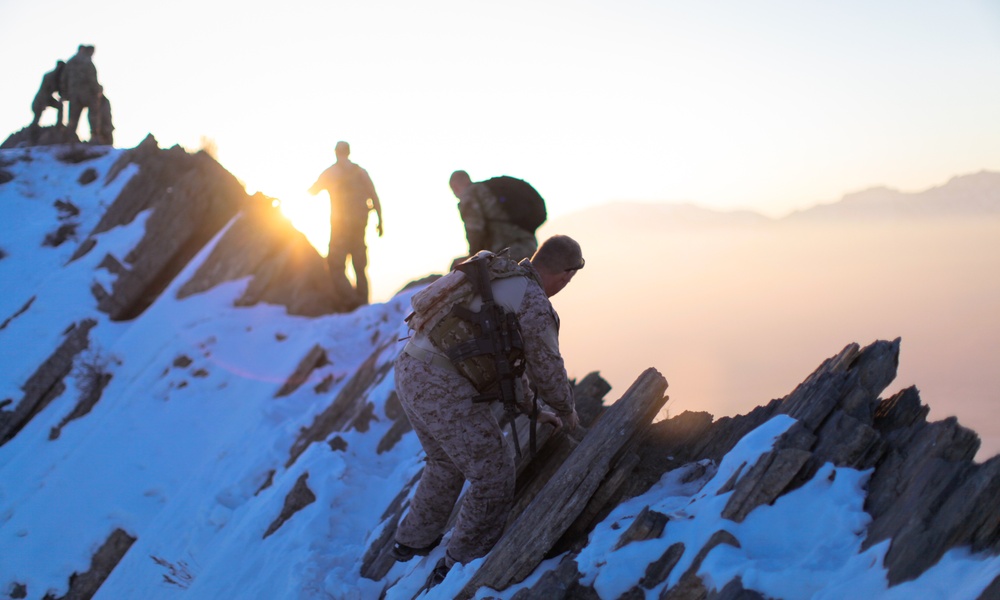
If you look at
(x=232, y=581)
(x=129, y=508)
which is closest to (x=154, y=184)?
(x=129, y=508)

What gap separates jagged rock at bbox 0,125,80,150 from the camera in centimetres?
2280

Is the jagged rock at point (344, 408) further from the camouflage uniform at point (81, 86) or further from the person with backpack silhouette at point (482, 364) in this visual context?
the camouflage uniform at point (81, 86)

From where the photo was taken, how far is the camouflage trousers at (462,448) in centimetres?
562

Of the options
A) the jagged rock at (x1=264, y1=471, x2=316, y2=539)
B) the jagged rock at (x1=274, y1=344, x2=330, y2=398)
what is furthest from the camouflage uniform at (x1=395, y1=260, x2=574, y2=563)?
the jagged rock at (x1=274, y1=344, x2=330, y2=398)

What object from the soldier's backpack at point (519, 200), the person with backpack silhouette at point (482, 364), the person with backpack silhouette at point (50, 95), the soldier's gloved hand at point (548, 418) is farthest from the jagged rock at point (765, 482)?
the person with backpack silhouette at point (50, 95)

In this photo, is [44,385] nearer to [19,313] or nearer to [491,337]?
[19,313]

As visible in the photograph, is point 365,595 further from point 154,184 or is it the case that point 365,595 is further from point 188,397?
point 154,184

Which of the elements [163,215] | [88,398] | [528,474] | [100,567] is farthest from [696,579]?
[163,215]

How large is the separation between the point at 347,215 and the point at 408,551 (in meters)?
9.37

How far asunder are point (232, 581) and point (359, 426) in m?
2.67

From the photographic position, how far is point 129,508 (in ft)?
38.4

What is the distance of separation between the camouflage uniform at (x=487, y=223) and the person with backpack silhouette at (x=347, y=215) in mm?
5071

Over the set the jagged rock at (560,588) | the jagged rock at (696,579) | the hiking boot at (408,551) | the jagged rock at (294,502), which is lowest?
the jagged rock at (294,502)

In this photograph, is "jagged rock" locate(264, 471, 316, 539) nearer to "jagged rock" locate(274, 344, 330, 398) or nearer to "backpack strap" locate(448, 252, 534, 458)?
"jagged rock" locate(274, 344, 330, 398)
